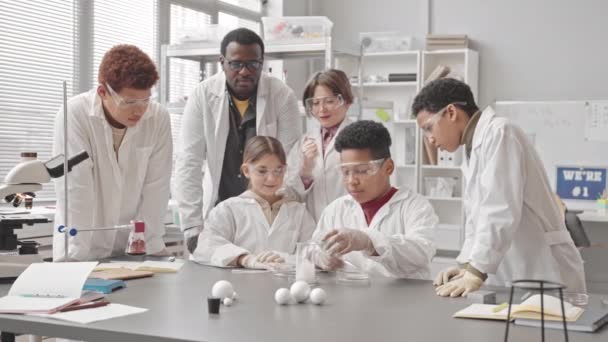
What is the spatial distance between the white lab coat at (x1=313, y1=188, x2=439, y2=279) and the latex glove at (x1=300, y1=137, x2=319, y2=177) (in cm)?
33

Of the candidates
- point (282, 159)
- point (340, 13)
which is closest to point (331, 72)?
point (282, 159)

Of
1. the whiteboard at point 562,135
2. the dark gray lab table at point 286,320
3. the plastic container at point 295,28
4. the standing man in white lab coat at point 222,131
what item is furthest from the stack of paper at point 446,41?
the dark gray lab table at point 286,320

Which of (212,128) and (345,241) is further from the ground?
(212,128)

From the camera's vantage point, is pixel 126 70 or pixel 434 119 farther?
pixel 126 70

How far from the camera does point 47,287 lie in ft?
6.63

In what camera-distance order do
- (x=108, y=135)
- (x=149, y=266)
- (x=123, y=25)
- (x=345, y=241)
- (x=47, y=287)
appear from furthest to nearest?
(x=123, y=25) → (x=108, y=135) → (x=149, y=266) → (x=345, y=241) → (x=47, y=287)

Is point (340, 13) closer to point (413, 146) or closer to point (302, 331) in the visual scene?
point (413, 146)

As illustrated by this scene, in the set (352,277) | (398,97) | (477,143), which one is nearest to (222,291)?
(352,277)

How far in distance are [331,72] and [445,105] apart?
82cm

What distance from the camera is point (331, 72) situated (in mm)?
2992

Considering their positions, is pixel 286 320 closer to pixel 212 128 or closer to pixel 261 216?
pixel 261 216

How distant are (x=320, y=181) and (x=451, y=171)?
360 cm

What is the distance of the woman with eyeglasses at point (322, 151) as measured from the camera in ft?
9.68

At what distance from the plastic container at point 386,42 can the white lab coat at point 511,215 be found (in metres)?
Result: 4.29
